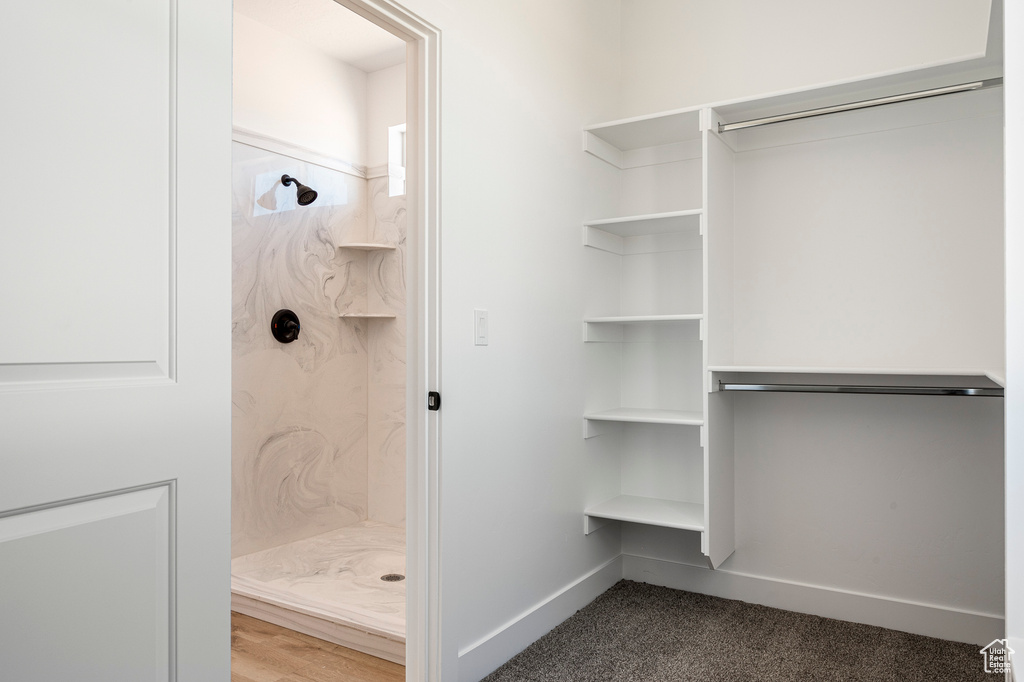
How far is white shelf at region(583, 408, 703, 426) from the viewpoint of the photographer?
2.51 meters

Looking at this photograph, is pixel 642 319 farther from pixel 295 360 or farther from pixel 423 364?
pixel 295 360

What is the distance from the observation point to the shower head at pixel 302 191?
11.3ft

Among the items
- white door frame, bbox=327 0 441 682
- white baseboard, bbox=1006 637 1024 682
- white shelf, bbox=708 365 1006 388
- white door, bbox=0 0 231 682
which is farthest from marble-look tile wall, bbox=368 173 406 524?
white baseboard, bbox=1006 637 1024 682

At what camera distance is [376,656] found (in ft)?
7.72

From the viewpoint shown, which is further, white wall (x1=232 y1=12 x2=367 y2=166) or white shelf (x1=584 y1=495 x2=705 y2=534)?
white wall (x1=232 y1=12 x2=367 y2=166)

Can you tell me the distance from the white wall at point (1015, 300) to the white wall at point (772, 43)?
1339 millimetres

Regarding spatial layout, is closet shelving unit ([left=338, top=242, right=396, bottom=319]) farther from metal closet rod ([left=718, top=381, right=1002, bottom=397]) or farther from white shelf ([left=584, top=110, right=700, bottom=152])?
metal closet rod ([left=718, top=381, right=1002, bottom=397])

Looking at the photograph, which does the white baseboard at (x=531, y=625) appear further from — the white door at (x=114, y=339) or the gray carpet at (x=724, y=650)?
the white door at (x=114, y=339)

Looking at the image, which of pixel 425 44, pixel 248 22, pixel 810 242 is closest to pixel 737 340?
pixel 810 242

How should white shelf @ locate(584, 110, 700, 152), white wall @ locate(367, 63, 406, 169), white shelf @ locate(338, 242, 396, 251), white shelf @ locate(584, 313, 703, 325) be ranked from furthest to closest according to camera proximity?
white wall @ locate(367, 63, 406, 169) → white shelf @ locate(338, 242, 396, 251) → white shelf @ locate(584, 110, 700, 152) → white shelf @ locate(584, 313, 703, 325)

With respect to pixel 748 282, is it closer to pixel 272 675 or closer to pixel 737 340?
pixel 737 340

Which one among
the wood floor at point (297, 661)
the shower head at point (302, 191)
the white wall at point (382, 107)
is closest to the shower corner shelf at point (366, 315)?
the shower head at point (302, 191)

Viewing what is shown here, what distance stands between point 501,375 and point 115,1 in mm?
1423

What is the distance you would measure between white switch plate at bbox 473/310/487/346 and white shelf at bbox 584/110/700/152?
104 cm
